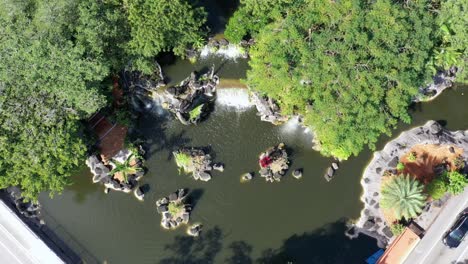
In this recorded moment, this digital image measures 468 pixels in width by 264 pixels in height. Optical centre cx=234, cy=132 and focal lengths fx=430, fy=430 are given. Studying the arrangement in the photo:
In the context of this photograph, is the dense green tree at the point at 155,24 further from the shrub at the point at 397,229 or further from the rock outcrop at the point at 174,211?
the shrub at the point at 397,229

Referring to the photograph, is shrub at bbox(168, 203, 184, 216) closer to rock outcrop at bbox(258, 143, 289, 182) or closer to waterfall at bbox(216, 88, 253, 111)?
rock outcrop at bbox(258, 143, 289, 182)

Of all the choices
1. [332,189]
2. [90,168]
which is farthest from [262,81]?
[90,168]

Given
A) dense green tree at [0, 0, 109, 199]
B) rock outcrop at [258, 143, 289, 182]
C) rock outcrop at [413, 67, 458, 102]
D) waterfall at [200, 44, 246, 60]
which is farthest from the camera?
waterfall at [200, 44, 246, 60]

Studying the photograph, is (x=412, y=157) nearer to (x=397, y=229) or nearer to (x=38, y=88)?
(x=397, y=229)

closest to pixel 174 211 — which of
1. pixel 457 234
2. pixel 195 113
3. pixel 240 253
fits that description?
A: pixel 240 253

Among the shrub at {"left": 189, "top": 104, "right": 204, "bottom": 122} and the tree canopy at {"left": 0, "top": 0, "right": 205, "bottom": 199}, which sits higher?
the tree canopy at {"left": 0, "top": 0, "right": 205, "bottom": 199}

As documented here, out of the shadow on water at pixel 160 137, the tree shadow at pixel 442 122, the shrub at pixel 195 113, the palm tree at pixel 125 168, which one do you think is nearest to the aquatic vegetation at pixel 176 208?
the shadow on water at pixel 160 137

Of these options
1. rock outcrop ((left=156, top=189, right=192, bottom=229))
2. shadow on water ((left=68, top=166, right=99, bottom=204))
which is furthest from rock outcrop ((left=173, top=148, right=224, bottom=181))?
shadow on water ((left=68, top=166, right=99, bottom=204))

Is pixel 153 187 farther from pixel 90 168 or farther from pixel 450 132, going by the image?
pixel 450 132
